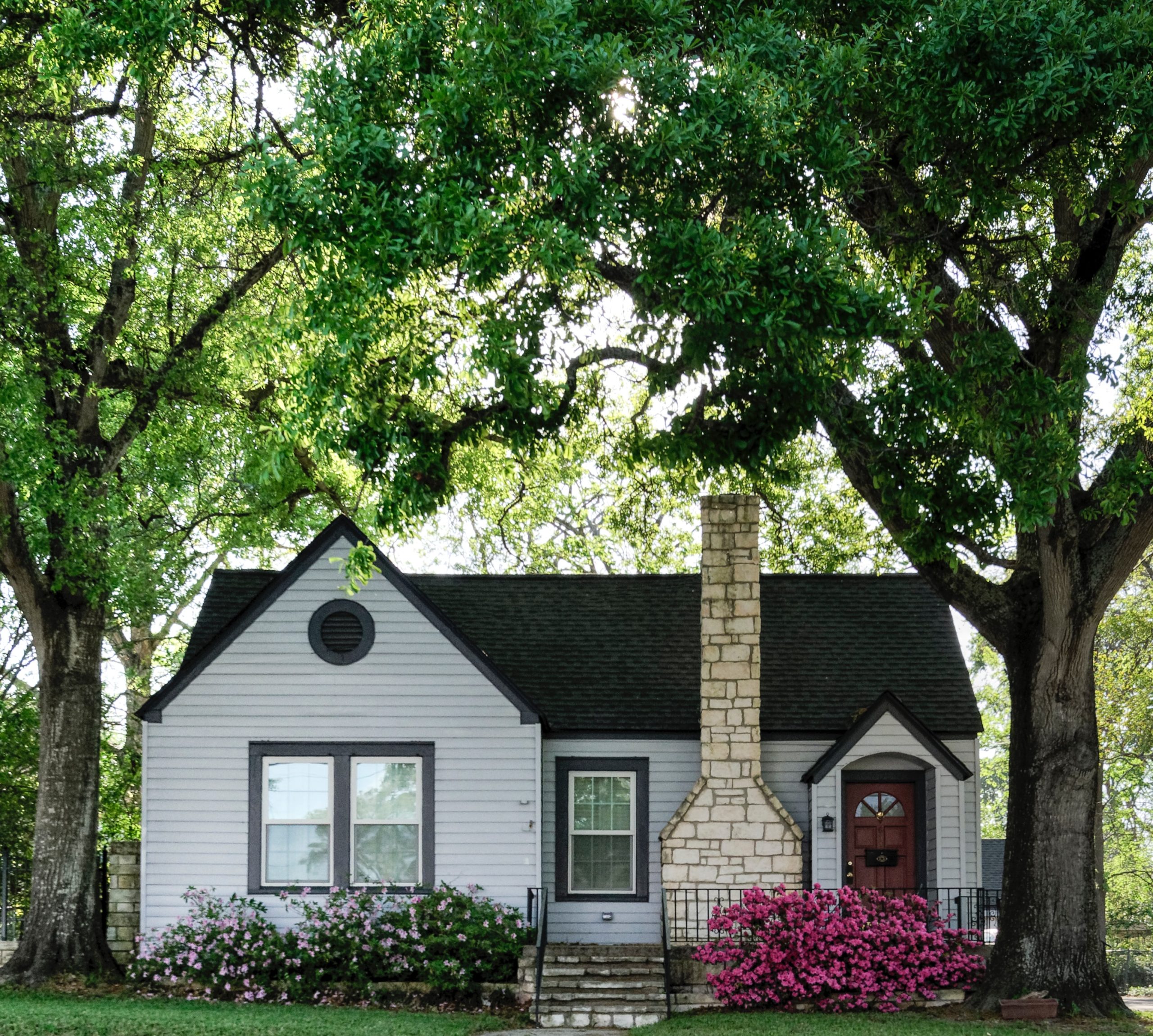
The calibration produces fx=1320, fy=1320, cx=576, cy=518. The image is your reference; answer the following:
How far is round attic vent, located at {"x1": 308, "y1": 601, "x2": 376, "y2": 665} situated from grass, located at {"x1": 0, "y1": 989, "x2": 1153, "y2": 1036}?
4.14 metres

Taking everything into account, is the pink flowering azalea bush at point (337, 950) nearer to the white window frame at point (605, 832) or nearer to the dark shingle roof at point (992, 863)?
the white window frame at point (605, 832)

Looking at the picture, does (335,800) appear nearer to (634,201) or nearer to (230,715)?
(230,715)

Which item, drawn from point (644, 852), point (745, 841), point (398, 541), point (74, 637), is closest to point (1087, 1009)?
point (745, 841)

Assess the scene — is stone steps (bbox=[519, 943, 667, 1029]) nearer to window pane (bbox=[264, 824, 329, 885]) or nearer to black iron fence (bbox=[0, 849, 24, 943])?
window pane (bbox=[264, 824, 329, 885])

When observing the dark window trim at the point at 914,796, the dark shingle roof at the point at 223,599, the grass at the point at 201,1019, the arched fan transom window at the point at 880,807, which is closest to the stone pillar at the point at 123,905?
the grass at the point at 201,1019

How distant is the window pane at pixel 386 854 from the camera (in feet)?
52.1

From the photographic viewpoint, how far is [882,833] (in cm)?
1689

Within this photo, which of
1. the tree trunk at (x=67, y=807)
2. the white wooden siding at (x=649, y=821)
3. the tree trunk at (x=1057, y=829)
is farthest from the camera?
the white wooden siding at (x=649, y=821)

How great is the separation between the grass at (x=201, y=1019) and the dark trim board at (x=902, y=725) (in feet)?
17.4

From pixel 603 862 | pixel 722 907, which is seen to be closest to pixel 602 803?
pixel 603 862

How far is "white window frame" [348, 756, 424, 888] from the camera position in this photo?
15.8m

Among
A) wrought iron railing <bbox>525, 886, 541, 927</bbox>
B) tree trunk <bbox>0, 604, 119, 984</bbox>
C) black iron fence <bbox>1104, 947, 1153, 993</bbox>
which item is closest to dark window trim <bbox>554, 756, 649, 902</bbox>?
wrought iron railing <bbox>525, 886, 541, 927</bbox>

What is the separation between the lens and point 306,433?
38.5ft

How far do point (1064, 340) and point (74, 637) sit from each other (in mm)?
11829
